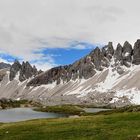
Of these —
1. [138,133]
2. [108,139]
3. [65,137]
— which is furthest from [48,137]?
[138,133]

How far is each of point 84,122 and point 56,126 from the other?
13.9 feet

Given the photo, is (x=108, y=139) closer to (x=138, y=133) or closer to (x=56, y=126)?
→ (x=138, y=133)

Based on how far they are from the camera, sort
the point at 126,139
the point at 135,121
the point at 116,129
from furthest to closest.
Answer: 1. the point at 135,121
2. the point at 116,129
3. the point at 126,139

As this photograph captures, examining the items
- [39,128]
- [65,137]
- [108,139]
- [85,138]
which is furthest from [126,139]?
[39,128]

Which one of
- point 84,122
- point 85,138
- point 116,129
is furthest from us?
point 84,122

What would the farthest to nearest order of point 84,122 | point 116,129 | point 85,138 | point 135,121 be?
1. point 84,122
2. point 135,121
3. point 116,129
4. point 85,138

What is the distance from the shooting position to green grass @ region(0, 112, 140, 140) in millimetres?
40219

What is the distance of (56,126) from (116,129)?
10287mm

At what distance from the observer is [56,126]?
4972 centimetres

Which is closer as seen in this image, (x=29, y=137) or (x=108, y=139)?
(x=108, y=139)

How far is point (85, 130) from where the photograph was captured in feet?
146

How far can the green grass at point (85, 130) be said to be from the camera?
40.2m

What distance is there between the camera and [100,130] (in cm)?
4353

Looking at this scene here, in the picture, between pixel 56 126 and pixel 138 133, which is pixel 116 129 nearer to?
pixel 138 133
